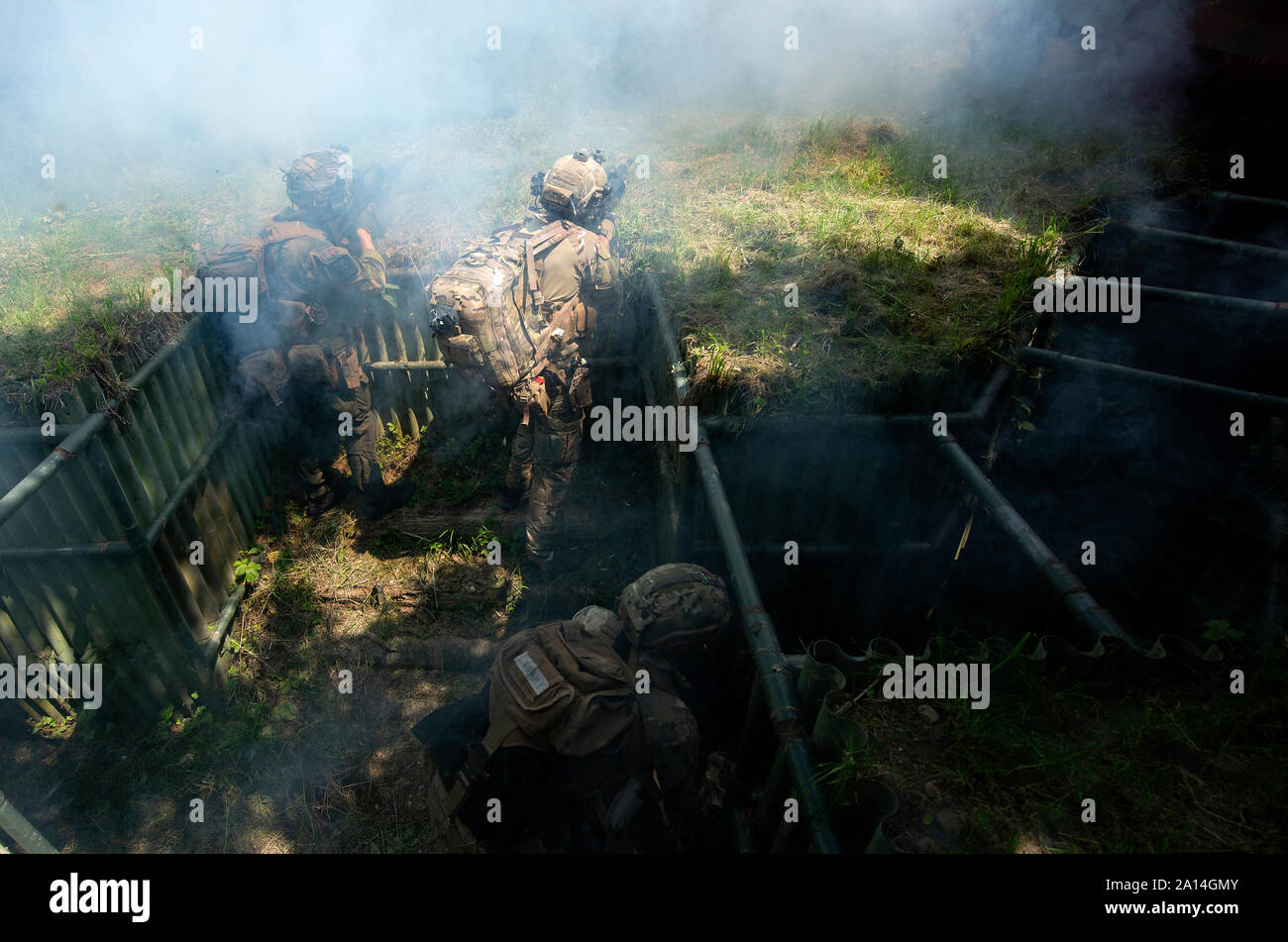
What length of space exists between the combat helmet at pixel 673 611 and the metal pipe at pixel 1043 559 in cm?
124

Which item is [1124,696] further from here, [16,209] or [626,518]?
[16,209]

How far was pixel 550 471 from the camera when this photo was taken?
5.27m

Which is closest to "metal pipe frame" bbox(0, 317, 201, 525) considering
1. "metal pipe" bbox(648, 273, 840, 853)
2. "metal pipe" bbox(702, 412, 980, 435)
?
"metal pipe" bbox(648, 273, 840, 853)

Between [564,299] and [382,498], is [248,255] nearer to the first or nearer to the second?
[382,498]

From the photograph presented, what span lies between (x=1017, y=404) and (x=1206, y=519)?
3.92 feet

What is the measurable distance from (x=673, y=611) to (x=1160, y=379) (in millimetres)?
2883

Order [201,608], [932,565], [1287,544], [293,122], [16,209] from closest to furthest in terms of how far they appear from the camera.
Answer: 1. [1287,544]
2. [932,565]
3. [201,608]
4. [16,209]
5. [293,122]

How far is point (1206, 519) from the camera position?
4027mm

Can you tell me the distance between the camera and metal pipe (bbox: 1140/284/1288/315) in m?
3.69

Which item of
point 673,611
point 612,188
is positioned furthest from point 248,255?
point 673,611

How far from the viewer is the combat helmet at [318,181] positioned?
534cm

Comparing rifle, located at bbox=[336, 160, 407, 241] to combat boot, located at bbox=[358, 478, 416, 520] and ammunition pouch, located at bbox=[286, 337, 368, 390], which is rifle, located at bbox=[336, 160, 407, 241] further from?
combat boot, located at bbox=[358, 478, 416, 520]

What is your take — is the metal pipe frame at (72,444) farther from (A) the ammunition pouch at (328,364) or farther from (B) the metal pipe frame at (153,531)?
(A) the ammunition pouch at (328,364)
